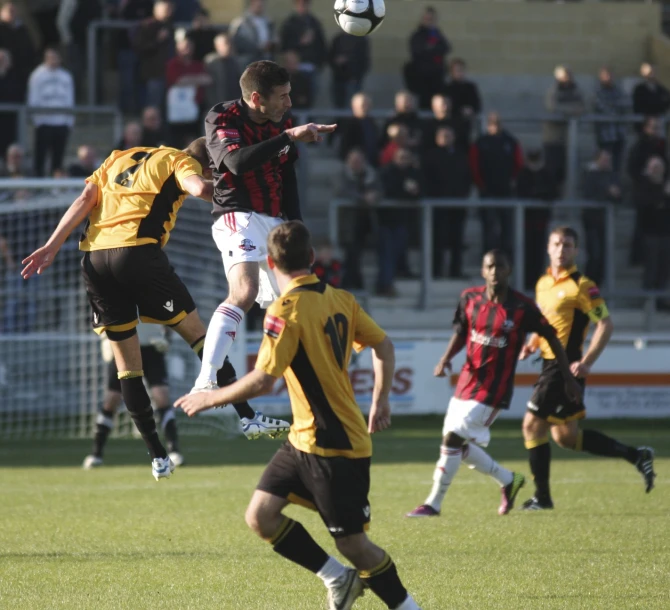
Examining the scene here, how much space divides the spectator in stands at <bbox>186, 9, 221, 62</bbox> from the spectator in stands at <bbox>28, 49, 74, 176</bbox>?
1.90m

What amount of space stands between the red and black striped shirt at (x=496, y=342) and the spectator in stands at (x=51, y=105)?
937cm

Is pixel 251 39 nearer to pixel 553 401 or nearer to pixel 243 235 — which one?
pixel 553 401

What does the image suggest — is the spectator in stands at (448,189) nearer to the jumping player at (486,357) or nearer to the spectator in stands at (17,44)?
the spectator in stands at (17,44)

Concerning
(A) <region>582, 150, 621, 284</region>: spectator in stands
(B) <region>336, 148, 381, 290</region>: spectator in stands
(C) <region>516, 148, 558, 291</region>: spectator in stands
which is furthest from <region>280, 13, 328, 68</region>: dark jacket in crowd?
(A) <region>582, 150, 621, 284</region>: spectator in stands

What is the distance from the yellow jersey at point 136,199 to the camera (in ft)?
25.7

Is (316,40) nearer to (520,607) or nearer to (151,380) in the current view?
(151,380)

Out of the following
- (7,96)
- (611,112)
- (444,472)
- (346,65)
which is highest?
(346,65)

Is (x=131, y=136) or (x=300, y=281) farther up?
(x=131, y=136)

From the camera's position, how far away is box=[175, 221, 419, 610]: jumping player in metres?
5.89

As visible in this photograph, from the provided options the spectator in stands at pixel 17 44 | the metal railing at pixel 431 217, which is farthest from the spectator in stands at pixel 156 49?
the metal railing at pixel 431 217

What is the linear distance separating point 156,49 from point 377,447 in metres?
6.88

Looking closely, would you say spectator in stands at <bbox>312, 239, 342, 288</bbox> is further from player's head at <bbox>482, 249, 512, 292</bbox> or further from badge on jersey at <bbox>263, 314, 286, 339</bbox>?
badge on jersey at <bbox>263, 314, 286, 339</bbox>

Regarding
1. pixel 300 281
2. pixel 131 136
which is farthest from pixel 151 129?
pixel 300 281

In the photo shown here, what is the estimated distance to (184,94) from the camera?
1755 centimetres
